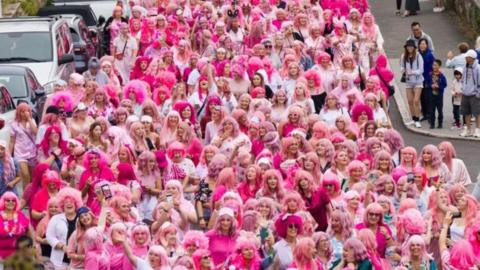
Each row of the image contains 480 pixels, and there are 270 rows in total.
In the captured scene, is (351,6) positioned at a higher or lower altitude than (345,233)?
lower

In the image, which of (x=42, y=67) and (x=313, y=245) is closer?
(x=313, y=245)

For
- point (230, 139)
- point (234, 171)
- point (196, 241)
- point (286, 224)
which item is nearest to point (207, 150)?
point (234, 171)

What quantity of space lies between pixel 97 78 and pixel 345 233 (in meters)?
9.10

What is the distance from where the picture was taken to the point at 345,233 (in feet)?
55.3

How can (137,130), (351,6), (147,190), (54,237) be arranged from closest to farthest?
(54,237)
(147,190)
(137,130)
(351,6)

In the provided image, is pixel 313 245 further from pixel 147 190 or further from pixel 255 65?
pixel 255 65

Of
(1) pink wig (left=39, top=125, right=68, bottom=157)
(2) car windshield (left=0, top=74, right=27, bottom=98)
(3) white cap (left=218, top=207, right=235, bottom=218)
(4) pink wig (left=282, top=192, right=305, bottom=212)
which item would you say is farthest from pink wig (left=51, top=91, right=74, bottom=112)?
(3) white cap (left=218, top=207, right=235, bottom=218)

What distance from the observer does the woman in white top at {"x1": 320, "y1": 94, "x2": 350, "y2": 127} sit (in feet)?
74.5

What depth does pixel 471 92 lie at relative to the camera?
89.8 feet

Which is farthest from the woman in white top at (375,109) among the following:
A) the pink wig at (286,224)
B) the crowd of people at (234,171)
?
the pink wig at (286,224)

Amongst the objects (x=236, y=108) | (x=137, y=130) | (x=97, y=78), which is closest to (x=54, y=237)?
(x=137, y=130)

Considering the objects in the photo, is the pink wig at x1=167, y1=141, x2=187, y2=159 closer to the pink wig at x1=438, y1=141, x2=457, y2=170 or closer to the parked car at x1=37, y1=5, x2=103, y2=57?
the pink wig at x1=438, y1=141, x2=457, y2=170

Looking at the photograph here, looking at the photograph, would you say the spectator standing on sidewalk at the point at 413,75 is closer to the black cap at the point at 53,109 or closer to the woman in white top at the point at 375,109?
the woman in white top at the point at 375,109

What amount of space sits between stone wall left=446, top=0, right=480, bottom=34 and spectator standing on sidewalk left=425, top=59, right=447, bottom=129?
768 centimetres
